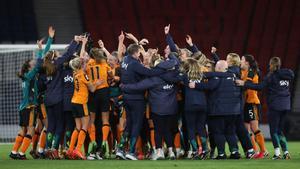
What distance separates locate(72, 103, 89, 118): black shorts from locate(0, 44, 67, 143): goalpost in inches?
326

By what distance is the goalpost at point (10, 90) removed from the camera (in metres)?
22.5

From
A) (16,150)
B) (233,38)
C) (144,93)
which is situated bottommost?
(16,150)

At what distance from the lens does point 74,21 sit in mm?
29031

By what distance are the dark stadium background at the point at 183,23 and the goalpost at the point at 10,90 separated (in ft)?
13.7

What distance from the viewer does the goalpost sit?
2247cm

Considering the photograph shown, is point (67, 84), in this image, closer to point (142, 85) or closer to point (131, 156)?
point (142, 85)

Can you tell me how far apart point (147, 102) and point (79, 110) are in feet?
4.14

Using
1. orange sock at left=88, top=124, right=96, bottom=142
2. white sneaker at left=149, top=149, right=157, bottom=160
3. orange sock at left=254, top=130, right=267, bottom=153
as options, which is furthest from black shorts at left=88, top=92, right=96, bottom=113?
orange sock at left=254, top=130, right=267, bottom=153

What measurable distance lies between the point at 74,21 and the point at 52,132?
1468 cm

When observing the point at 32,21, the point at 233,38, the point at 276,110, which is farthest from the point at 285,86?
the point at 32,21

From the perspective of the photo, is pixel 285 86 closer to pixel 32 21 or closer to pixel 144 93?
pixel 144 93

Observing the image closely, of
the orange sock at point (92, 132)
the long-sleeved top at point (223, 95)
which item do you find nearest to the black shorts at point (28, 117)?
the orange sock at point (92, 132)

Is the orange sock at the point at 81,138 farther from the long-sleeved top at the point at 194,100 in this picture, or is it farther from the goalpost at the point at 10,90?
the goalpost at the point at 10,90

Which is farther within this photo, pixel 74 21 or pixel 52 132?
pixel 74 21
